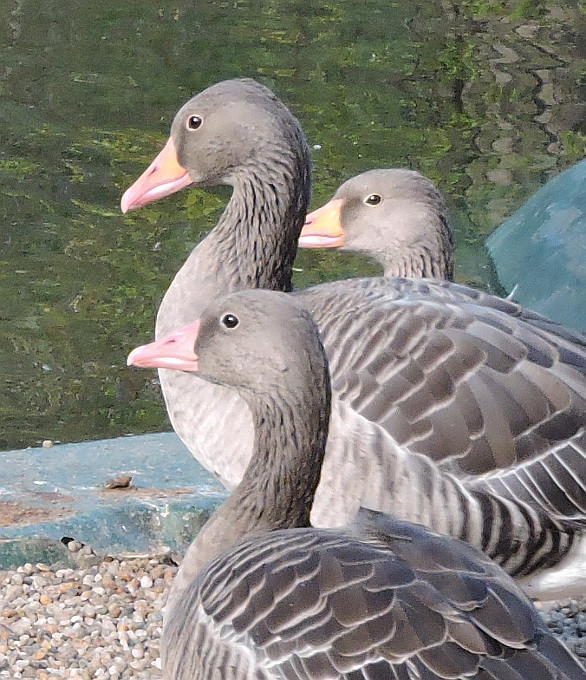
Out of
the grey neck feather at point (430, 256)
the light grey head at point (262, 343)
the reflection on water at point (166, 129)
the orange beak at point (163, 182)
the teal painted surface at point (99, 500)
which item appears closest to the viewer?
the light grey head at point (262, 343)

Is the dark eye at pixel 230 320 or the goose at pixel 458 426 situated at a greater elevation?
the dark eye at pixel 230 320

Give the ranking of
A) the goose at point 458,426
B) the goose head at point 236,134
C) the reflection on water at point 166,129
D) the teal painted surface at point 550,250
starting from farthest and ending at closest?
the reflection on water at point 166,129, the teal painted surface at point 550,250, the goose head at point 236,134, the goose at point 458,426

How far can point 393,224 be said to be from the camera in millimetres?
6266

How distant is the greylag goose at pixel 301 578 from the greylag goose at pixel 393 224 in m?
2.19

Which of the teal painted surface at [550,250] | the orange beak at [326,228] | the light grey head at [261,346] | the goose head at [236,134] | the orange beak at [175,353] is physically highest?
the goose head at [236,134]

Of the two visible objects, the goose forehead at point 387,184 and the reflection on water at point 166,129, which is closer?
the goose forehead at point 387,184

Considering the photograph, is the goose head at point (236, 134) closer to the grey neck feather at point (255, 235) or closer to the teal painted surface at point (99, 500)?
the grey neck feather at point (255, 235)

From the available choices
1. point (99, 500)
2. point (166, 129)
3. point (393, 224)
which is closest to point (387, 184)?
point (393, 224)

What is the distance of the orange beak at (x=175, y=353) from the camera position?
423 centimetres

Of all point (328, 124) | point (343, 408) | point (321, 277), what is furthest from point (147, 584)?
point (328, 124)

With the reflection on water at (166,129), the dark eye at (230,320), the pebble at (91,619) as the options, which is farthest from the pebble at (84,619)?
the reflection on water at (166,129)

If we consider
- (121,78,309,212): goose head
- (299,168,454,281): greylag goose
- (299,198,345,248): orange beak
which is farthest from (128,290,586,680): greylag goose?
(299,198,345,248): orange beak

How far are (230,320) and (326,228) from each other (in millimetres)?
2527

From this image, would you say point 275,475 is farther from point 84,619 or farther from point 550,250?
point 550,250
